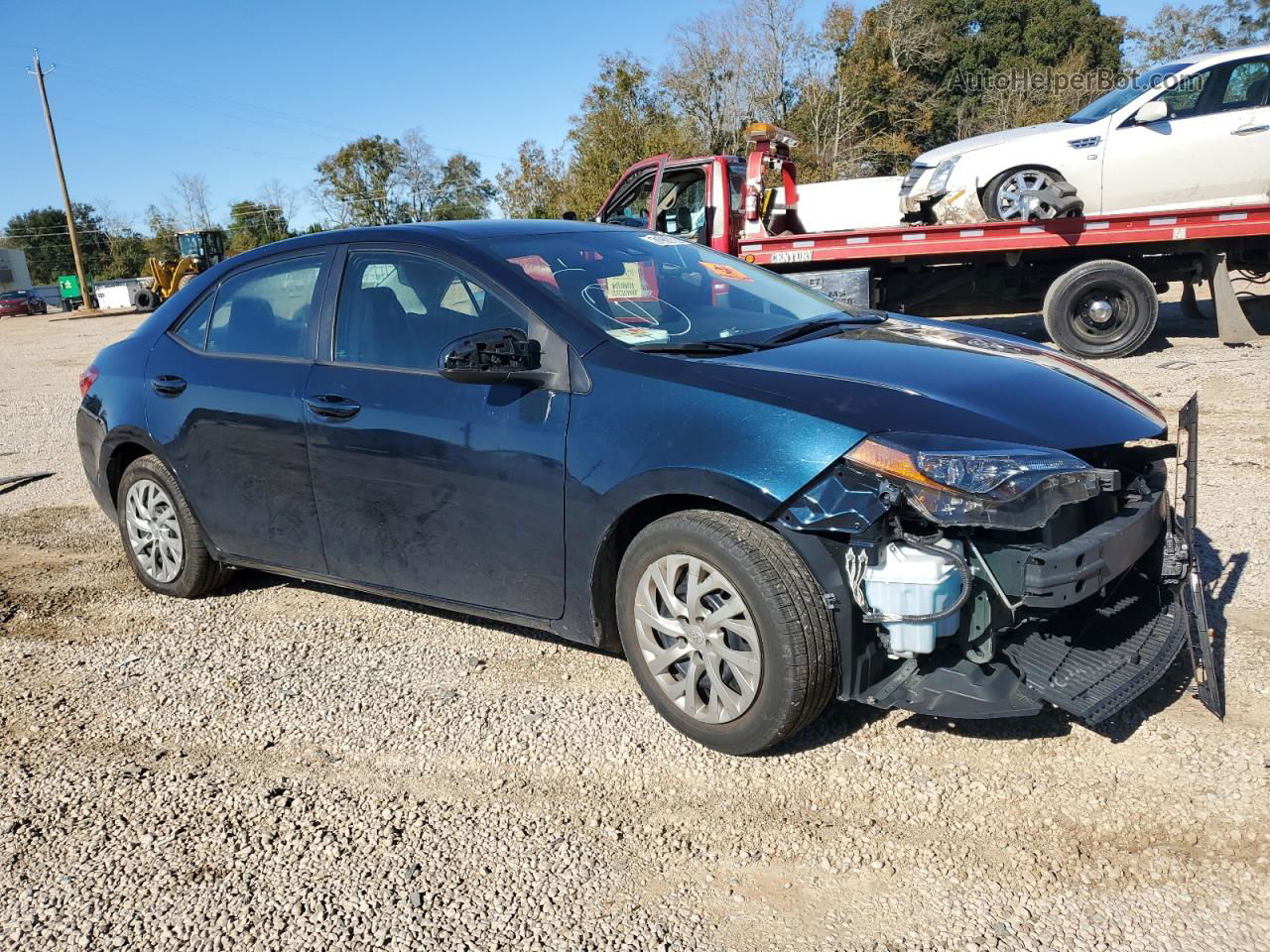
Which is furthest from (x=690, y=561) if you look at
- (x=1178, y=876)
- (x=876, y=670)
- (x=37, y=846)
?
(x=37, y=846)

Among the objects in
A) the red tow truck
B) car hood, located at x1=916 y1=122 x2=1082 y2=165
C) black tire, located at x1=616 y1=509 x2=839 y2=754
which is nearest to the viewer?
black tire, located at x1=616 y1=509 x2=839 y2=754

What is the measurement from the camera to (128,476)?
493 centimetres

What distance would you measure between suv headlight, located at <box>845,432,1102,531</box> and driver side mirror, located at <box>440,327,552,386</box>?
1155mm

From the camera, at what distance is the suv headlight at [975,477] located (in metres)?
2.74

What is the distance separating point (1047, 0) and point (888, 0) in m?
12.6

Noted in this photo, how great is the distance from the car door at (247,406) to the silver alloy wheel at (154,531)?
248 millimetres

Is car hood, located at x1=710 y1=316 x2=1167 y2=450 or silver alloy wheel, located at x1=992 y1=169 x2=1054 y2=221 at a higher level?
silver alloy wheel, located at x1=992 y1=169 x2=1054 y2=221

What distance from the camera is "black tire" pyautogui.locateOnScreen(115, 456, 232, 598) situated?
4703 mm

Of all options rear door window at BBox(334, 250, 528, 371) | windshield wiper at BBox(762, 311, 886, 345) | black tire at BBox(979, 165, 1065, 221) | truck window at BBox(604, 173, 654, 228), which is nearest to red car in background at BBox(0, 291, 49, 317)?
truck window at BBox(604, 173, 654, 228)

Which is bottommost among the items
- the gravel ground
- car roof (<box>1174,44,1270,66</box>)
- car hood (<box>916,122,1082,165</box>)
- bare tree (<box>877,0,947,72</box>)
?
the gravel ground

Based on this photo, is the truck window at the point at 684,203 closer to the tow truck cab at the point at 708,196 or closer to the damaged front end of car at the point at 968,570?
the tow truck cab at the point at 708,196

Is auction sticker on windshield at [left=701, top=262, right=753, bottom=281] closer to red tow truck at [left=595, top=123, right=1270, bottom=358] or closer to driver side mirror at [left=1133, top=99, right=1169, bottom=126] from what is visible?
red tow truck at [left=595, top=123, right=1270, bottom=358]

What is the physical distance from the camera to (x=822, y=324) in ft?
13.0

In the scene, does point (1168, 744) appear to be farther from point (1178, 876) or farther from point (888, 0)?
point (888, 0)
